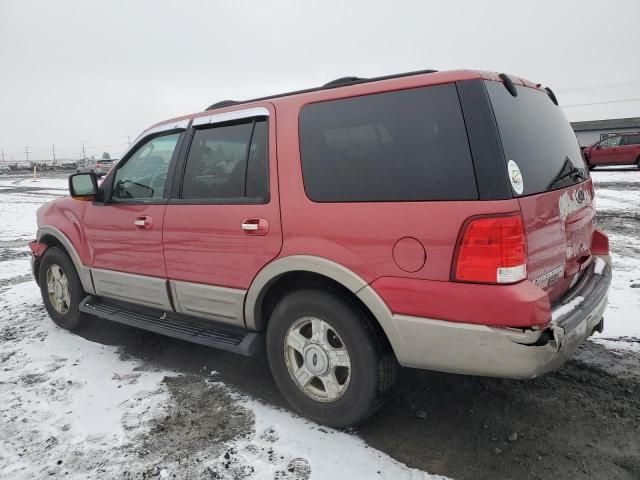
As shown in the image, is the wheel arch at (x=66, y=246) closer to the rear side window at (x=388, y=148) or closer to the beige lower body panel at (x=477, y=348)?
the rear side window at (x=388, y=148)

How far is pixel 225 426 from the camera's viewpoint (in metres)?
2.93

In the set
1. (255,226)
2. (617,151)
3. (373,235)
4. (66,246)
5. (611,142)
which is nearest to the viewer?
(373,235)

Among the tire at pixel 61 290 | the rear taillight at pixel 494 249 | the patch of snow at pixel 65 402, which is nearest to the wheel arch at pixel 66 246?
the tire at pixel 61 290

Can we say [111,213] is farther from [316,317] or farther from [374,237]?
[374,237]

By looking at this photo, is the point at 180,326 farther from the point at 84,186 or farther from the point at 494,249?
the point at 494,249

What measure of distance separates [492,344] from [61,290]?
4154mm

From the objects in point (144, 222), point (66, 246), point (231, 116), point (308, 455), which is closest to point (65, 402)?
point (144, 222)

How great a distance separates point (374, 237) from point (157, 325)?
2.03 m

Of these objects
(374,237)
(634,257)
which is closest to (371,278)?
(374,237)

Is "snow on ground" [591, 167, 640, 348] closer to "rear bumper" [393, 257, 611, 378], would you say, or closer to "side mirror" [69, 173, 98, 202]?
"rear bumper" [393, 257, 611, 378]

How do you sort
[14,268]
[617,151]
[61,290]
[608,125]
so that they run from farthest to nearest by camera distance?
[608,125]
[617,151]
[14,268]
[61,290]

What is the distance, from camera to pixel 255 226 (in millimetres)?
2975

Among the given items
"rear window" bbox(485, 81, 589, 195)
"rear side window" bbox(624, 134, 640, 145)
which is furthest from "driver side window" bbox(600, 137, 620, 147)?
"rear window" bbox(485, 81, 589, 195)

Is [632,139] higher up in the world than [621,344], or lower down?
higher up
